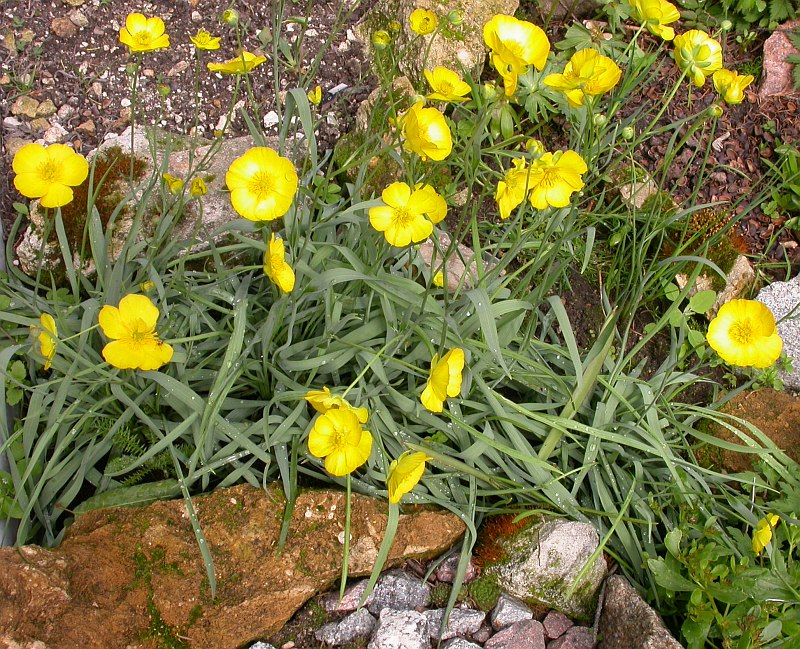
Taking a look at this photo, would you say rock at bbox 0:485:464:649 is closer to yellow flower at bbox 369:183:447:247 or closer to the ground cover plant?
the ground cover plant

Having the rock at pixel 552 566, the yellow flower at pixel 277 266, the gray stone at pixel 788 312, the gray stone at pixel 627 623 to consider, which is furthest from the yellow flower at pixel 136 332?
the gray stone at pixel 788 312

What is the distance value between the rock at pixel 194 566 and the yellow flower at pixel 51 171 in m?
0.80

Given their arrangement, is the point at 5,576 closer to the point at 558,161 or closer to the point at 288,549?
the point at 288,549

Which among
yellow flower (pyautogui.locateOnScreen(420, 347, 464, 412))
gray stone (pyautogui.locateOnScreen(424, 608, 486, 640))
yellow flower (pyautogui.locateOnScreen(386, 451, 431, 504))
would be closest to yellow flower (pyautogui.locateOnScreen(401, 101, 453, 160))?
yellow flower (pyautogui.locateOnScreen(420, 347, 464, 412))

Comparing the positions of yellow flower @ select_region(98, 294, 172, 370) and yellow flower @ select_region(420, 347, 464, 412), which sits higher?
yellow flower @ select_region(98, 294, 172, 370)

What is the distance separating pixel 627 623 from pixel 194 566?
1.11 m

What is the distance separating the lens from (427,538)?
187 centimetres

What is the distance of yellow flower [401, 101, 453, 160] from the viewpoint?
152 centimetres

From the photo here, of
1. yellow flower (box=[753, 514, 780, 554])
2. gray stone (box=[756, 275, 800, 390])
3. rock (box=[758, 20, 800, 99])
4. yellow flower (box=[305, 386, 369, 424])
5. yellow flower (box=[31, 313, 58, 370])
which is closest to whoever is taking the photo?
yellow flower (box=[305, 386, 369, 424])

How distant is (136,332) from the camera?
1.58m

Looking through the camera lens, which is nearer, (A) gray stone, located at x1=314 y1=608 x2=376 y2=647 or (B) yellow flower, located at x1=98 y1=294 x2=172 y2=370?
(B) yellow flower, located at x1=98 y1=294 x2=172 y2=370

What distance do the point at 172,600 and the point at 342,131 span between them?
193 cm

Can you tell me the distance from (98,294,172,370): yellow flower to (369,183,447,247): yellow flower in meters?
0.55

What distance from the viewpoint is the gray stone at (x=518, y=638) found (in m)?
A: 1.77
